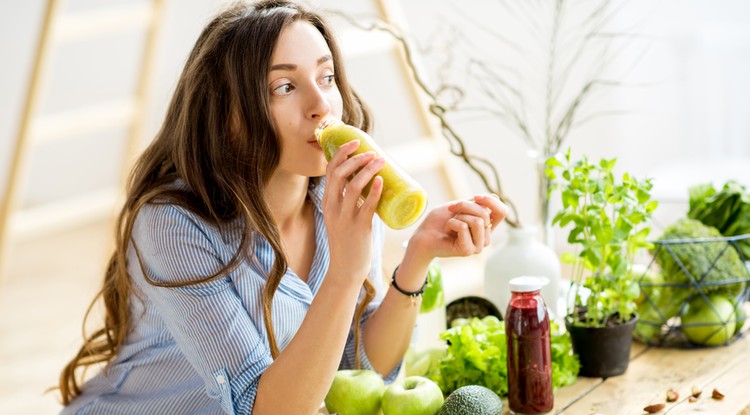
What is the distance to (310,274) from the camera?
1676mm

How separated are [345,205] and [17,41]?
19.0 ft

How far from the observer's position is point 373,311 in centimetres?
174

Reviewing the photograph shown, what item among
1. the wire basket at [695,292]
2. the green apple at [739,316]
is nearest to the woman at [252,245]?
the wire basket at [695,292]

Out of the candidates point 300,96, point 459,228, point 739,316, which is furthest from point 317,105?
point 739,316

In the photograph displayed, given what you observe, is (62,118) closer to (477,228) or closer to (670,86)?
(670,86)

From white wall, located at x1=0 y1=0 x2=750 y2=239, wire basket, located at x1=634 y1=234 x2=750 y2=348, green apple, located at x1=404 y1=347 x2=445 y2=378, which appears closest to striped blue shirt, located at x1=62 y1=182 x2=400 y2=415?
green apple, located at x1=404 y1=347 x2=445 y2=378

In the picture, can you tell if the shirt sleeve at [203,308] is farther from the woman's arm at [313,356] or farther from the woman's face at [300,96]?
the woman's face at [300,96]

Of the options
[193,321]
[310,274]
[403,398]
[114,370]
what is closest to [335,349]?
[403,398]

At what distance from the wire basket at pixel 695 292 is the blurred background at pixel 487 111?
120 cm

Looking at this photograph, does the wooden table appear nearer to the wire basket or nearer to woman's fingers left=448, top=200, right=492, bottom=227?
the wire basket

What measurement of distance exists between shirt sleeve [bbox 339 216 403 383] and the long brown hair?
0.24m

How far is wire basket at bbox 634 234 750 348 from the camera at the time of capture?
5.45 ft

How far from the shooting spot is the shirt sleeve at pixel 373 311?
5.58ft

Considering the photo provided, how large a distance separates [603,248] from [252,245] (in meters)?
0.60
